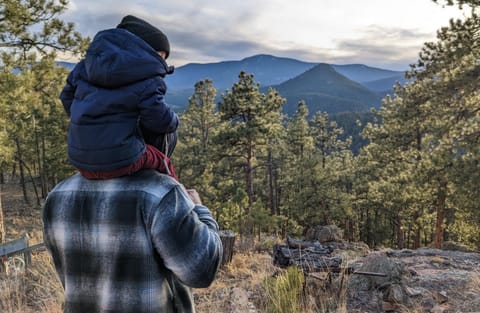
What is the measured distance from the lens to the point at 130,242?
1.12 m

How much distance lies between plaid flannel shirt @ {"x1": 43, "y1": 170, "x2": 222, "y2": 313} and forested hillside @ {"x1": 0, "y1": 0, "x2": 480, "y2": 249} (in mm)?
6925

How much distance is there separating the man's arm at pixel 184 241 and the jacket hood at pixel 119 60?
38 cm

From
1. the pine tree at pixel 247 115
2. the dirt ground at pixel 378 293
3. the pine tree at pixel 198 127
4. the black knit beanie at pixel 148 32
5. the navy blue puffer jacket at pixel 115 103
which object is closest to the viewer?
the navy blue puffer jacket at pixel 115 103

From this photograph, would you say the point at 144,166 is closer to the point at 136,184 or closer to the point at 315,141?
the point at 136,184

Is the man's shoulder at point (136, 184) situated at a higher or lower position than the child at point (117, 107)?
lower

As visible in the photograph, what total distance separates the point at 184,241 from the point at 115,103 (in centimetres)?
47

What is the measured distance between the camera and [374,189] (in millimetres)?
19609

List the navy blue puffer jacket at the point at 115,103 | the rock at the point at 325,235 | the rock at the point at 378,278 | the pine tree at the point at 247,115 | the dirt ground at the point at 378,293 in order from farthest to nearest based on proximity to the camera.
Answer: the pine tree at the point at 247,115 → the rock at the point at 325,235 → the rock at the point at 378,278 → the dirt ground at the point at 378,293 → the navy blue puffer jacket at the point at 115,103

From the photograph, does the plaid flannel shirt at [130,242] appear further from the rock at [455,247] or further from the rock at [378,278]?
the rock at [455,247]

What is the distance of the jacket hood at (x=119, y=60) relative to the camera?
1.08 meters

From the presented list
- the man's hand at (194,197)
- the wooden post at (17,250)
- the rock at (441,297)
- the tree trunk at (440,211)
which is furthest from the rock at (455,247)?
the man's hand at (194,197)

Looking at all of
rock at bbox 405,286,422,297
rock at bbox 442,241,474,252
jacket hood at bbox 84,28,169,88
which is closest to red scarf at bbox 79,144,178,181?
jacket hood at bbox 84,28,169,88

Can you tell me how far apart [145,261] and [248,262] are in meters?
7.05

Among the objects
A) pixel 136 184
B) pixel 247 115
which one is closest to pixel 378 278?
pixel 136 184
